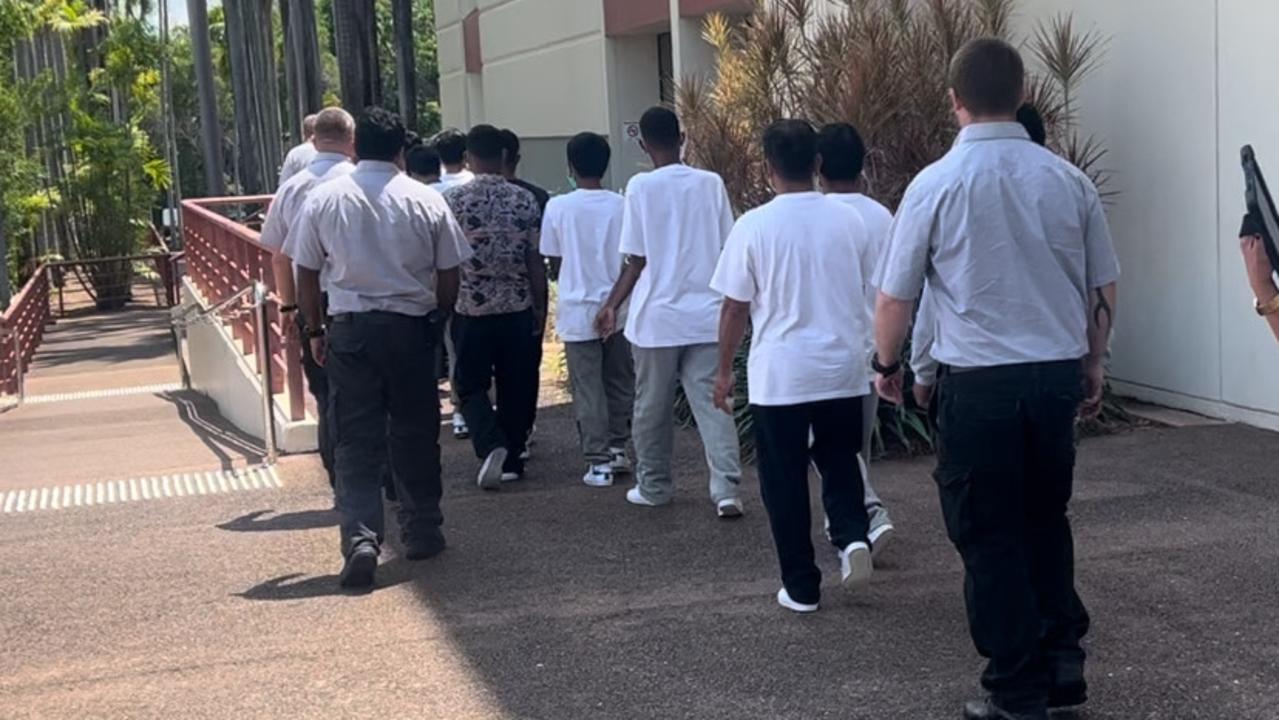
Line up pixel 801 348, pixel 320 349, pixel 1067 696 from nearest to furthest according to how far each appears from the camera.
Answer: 1. pixel 1067 696
2. pixel 801 348
3. pixel 320 349

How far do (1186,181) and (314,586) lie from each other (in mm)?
5824

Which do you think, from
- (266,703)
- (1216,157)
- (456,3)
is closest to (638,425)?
(266,703)

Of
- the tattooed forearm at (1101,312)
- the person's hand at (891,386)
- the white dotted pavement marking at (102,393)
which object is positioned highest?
the tattooed forearm at (1101,312)

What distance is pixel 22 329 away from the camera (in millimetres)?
25453

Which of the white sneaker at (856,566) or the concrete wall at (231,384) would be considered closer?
the white sneaker at (856,566)

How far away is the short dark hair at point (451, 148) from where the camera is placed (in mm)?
10172

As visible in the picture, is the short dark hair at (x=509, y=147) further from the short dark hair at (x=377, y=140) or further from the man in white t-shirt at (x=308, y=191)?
the short dark hair at (x=377, y=140)

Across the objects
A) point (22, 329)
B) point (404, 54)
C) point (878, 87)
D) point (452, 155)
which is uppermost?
point (404, 54)

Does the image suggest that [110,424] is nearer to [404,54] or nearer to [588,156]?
[588,156]

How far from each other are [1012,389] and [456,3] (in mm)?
31328

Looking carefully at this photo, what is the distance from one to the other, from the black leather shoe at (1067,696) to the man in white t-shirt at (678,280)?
9.33 ft

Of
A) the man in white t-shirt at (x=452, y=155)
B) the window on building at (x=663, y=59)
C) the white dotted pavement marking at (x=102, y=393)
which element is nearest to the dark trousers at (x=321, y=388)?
the man in white t-shirt at (x=452, y=155)

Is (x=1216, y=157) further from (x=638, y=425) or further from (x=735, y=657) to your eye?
(x=735, y=657)

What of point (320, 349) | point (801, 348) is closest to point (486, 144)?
point (320, 349)
